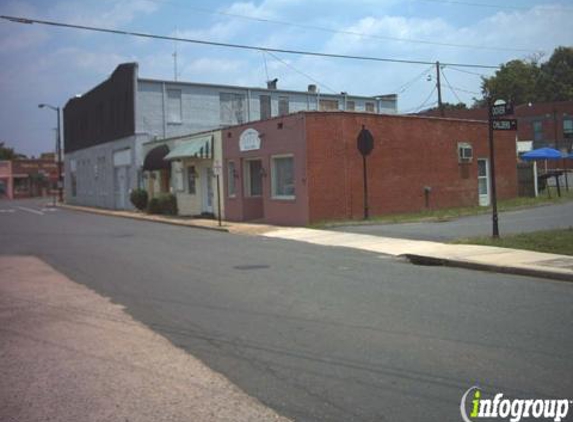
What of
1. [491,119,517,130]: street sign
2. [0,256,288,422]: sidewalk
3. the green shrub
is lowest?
[0,256,288,422]: sidewalk

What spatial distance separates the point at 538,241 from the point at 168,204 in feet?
75.0

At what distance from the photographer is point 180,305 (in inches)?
369

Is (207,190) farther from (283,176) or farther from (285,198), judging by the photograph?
(285,198)

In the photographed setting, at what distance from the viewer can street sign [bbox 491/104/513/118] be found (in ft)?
51.8

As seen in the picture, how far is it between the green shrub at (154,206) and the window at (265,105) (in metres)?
11.5

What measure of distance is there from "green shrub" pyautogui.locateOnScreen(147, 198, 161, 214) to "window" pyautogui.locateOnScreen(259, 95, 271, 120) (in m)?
11.5

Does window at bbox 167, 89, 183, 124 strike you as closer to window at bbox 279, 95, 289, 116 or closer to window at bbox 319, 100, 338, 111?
window at bbox 279, 95, 289, 116

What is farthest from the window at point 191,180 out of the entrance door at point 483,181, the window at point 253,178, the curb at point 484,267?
the curb at point 484,267

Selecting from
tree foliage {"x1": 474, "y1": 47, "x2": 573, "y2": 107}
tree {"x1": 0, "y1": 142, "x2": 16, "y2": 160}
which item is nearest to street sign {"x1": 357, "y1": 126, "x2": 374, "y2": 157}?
tree foliage {"x1": 474, "y1": 47, "x2": 573, "y2": 107}

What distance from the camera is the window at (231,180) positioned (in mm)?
28016

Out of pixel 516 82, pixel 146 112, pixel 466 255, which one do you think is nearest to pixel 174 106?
pixel 146 112

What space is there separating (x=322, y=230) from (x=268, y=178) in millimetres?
4683

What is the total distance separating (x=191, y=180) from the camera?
32406mm

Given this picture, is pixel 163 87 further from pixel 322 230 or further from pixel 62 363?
pixel 62 363
